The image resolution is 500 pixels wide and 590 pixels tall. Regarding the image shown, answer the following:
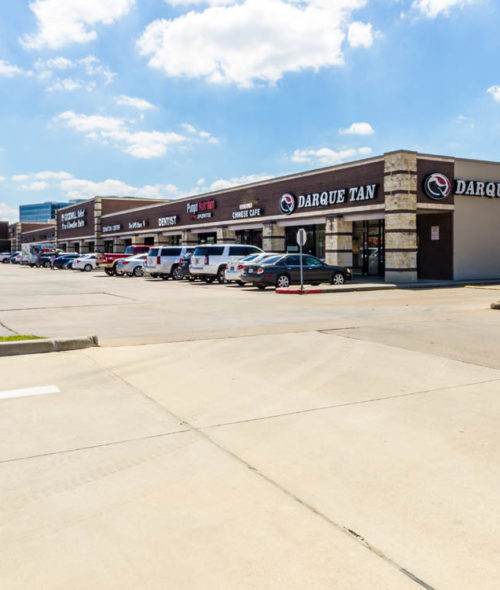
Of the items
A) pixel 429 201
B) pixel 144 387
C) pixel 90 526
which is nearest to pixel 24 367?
pixel 144 387

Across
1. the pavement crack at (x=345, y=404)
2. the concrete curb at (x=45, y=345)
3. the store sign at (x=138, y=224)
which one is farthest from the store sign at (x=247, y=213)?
the pavement crack at (x=345, y=404)

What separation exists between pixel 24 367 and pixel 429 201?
78.8 ft

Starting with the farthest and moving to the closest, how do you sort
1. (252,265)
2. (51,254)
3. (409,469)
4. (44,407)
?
1. (51,254)
2. (252,265)
3. (44,407)
4. (409,469)

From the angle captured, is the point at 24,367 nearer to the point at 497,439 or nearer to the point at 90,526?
the point at 90,526

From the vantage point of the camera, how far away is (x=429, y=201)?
1125 inches

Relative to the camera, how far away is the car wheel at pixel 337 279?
2658 cm

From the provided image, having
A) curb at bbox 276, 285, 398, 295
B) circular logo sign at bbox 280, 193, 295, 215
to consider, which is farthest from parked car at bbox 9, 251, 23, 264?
curb at bbox 276, 285, 398, 295

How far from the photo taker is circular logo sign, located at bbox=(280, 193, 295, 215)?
35469 mm

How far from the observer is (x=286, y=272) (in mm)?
25391

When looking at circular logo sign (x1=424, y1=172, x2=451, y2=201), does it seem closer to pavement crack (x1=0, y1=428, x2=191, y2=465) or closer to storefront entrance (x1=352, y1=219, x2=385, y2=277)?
storefront entrance (x1=352, y1=219, x2=385, y2=277)

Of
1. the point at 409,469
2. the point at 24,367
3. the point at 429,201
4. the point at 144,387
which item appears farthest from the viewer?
the point at 429,201

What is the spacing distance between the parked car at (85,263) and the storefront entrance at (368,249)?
26.2 m

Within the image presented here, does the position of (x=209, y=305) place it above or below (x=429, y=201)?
below

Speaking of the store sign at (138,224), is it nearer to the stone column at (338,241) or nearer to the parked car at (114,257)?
the parked car at (114,257)
